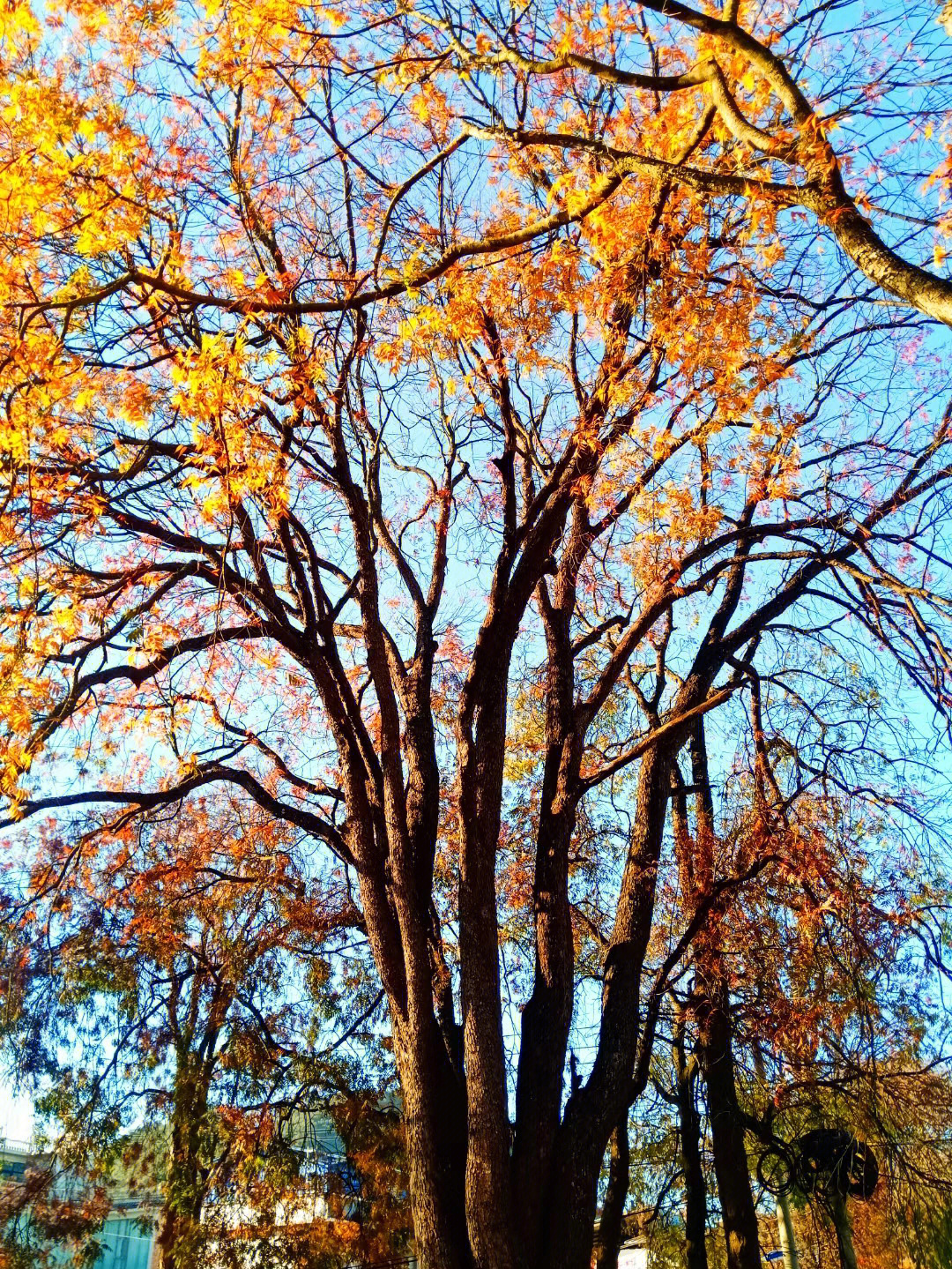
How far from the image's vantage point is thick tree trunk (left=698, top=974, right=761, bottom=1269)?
27.1ft

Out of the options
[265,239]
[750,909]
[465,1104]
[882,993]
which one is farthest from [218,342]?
[882,993]

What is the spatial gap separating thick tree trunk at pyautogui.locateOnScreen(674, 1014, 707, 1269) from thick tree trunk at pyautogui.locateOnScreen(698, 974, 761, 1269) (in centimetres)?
17

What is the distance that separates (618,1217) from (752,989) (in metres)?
2.11

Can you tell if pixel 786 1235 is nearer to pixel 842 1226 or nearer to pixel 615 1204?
pixel 842 1226

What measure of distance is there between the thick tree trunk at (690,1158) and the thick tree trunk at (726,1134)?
0.56ft

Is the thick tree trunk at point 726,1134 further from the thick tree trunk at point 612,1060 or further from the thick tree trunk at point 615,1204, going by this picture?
the thick tree trunk at point 612,1060

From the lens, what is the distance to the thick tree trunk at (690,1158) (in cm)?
841

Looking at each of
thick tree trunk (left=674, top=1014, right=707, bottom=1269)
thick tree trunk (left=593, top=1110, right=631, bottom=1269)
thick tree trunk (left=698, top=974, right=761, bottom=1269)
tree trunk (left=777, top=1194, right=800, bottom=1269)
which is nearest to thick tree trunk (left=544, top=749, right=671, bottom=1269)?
thick tree trunk (left=593, top=1110, right=631, bottom=1269)

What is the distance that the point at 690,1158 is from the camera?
28.6 ft

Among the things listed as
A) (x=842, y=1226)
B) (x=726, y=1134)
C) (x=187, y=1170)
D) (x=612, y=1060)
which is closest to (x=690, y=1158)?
(x=726, y=1134)

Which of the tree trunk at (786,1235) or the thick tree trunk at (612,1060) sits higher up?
the thick tree trunk at (612,1060)

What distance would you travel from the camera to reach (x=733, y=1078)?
8.91 m

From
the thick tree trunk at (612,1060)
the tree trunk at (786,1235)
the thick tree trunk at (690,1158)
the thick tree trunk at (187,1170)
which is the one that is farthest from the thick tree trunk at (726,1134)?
the thick tree trunk at (187,1170)

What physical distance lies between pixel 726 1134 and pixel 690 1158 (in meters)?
0.40
